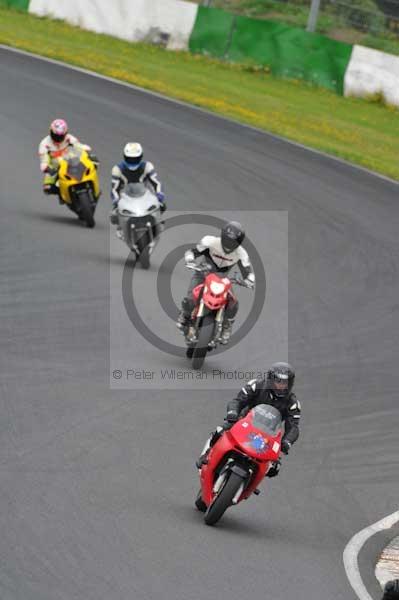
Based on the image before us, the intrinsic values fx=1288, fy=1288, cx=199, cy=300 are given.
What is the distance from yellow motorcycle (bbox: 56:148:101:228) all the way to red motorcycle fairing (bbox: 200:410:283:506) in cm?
1171

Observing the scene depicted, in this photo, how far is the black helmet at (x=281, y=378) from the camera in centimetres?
1058

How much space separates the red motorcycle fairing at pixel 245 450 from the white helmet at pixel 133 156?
9409 millimetres

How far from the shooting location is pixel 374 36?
37.8 meters

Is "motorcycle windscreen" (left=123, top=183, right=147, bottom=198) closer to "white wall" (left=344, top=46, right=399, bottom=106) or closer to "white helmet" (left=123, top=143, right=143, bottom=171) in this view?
"white helmet" (left=123, top=143, right=143, bottom=171)

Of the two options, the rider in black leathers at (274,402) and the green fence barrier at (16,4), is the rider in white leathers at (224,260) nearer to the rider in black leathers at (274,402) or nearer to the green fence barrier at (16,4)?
the rider in black leathers at (274,402)

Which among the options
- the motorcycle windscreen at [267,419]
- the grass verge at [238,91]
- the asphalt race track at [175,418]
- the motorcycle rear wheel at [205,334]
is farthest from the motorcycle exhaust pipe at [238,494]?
the grass verge at [238,91]

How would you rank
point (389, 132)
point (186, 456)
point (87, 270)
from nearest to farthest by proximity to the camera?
point (186, 456), point (87, 270), point (389, 132)

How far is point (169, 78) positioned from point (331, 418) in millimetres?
23385

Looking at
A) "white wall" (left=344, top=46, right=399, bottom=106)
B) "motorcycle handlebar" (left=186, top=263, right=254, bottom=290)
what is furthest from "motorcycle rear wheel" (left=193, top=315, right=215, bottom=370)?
"white wall" (left=344, top=46, right=399, bottom=106)

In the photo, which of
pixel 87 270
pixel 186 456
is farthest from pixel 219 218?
pixel 186 456

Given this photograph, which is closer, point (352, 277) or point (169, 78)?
point (352, 277)

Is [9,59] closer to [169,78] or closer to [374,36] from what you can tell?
[169,78]

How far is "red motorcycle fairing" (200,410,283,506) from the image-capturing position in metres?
10.2

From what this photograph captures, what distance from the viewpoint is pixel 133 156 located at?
1936cm
